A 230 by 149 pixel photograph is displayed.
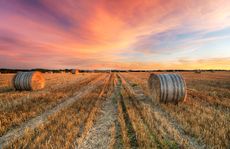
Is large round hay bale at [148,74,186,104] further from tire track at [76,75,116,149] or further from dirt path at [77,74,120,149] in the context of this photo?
tire track at [76,75,116,149]

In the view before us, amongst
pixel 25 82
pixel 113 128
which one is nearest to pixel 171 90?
pixel 113 128

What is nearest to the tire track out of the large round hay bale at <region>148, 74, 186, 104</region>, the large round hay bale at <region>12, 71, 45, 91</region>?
the large round hay bale at <region>148, 74, 186, 104</region>

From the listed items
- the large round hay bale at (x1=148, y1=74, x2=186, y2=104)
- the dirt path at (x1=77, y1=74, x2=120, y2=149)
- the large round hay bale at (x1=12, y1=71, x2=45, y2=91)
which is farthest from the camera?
the large round hay bale at (x1=12, y1=71, x2=45, y2=91)

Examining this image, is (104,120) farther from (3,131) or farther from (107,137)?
(3,131)

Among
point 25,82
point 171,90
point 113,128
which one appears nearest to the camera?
point 113,128

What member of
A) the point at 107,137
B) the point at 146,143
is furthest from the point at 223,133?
the point at 107,137

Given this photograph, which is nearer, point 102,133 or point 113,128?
point 102,133

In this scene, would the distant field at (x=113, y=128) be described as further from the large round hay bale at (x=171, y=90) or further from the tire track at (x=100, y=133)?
the large round hay bale at (x=171, y=90)

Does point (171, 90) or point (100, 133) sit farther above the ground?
point (171, 90)

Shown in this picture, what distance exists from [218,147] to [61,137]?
3960 mm

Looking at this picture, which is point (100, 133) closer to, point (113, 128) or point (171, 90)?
point (113, 128)

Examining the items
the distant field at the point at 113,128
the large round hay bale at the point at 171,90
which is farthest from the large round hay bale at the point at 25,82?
the large round hay bale at the point at 171,90

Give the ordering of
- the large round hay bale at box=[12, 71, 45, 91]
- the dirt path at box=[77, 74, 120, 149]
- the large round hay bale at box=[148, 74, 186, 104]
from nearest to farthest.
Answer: the dirt path at box=[77, 74, 120, 149] → the large round hay bale at box=[148, 74, 186, 104] → the large round hay bale at box=[12, 71, 45, 91]

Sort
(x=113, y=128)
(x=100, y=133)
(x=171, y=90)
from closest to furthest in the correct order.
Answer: (x=100, y=133) < (x=113, y=128) < (x=171, y=90)
